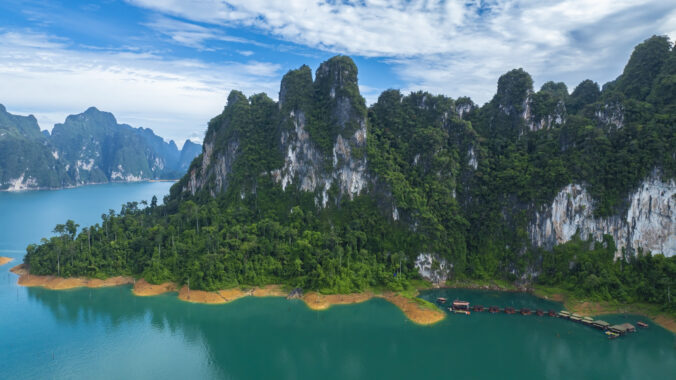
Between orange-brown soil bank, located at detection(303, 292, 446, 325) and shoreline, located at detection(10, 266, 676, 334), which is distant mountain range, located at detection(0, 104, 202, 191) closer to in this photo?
shoreline, located at detection(10, 266, 676, 334)

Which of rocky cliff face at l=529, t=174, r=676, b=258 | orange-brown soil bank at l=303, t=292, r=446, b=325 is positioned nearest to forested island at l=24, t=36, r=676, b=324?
rocky cliff face at l=529, t=174, r=676, b=258

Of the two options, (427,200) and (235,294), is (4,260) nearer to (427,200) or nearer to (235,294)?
(235,294)

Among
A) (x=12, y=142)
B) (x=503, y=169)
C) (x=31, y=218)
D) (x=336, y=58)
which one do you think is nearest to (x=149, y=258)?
(x=336, y=58)

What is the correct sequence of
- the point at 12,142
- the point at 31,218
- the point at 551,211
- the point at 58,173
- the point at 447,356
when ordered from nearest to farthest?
1. the point at 447,356
2. the point at 551,211
3. the point at 31,218
4. the point at 12,142
5. the point at 58,173

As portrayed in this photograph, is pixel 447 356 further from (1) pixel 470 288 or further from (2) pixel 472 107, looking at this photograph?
(2) pixel 472 107

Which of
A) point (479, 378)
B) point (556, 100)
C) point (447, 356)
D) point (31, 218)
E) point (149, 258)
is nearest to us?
point (479, 378)

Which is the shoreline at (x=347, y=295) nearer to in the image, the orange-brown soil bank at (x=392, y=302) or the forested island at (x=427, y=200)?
the orange-brown soil bank at (x=392, y=302)

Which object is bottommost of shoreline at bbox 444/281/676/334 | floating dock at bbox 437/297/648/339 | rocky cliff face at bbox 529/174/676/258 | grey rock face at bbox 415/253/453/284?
floating dock at bbox 437/297/648/339
